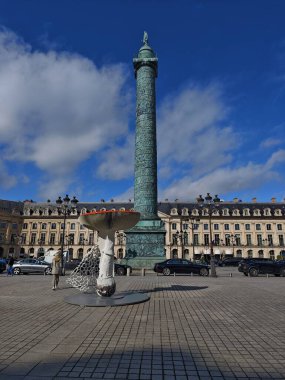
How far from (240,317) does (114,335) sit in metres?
3.79

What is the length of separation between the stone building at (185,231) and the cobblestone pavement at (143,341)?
223 feet

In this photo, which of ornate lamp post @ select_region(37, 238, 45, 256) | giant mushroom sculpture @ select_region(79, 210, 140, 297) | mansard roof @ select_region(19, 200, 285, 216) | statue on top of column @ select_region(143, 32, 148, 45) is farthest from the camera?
mansard roof @ select_region(19, 200, 285, 216)

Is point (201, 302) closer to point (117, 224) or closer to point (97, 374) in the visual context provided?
point (117, 224)

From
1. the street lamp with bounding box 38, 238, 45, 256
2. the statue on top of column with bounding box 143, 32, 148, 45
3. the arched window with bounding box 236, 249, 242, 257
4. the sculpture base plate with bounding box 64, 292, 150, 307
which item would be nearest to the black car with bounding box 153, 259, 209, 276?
the sculpture base plate with bounding box 64, 292, 150, 307

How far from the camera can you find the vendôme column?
32.7 m

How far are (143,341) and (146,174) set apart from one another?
2894cm

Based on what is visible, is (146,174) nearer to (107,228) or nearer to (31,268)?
(31,268)

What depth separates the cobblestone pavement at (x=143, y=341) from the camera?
4.62m

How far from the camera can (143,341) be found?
6.07m

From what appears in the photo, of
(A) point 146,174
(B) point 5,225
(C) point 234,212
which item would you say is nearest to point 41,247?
(B) point 5,225

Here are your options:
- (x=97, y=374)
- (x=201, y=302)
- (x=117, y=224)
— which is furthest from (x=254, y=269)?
(x=97, y=374)

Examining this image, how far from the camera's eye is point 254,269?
2619 cm

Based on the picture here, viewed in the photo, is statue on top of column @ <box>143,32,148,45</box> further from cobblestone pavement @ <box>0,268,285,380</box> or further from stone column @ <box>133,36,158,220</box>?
cobblestone pavement @ <box>0,268,285,380</box>

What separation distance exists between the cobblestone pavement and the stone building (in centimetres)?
6807
